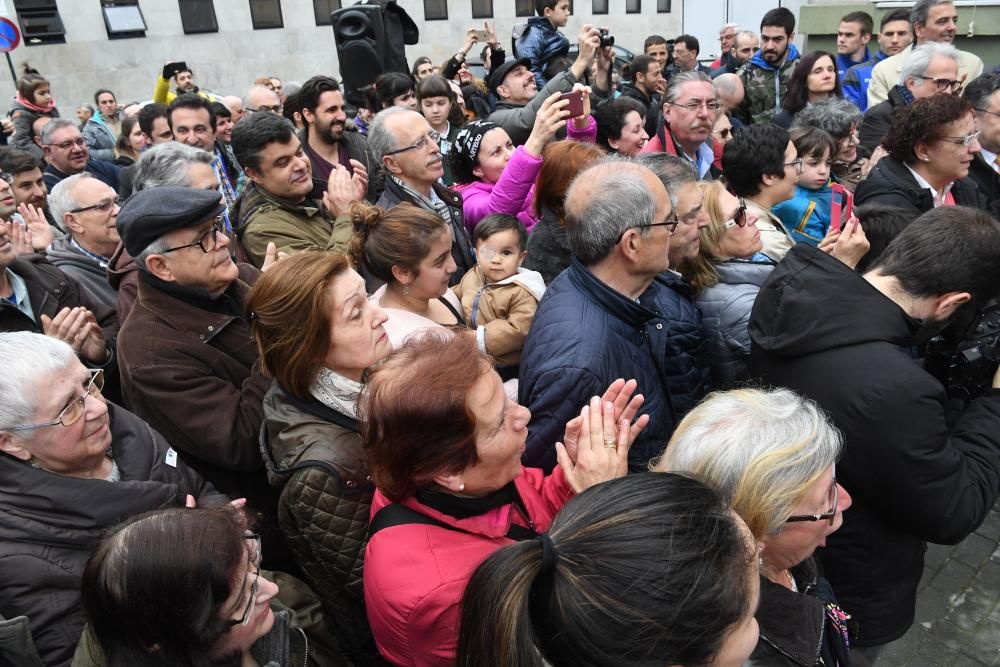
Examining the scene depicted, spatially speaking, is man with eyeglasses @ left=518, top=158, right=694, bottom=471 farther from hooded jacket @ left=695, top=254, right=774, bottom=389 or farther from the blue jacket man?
the blue jacket man

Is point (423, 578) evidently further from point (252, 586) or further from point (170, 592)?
point (170, 592)

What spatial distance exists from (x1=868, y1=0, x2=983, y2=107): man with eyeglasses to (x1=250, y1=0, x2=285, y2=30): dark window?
59.1ft

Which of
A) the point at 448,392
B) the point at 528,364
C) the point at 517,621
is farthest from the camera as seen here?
the point at 528,364

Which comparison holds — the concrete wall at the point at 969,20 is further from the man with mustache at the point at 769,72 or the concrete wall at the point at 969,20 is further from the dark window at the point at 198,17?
the dark window at the point at 198,17

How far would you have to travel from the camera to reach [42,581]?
1742 millimetres

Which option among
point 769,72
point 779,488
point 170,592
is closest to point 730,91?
point 769,72

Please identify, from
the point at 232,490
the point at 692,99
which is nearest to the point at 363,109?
the point at 692,99

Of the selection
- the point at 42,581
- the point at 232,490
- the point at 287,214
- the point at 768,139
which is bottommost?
the point at 232,490

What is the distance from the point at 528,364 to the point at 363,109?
5814mm

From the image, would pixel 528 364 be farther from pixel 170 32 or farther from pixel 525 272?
pixel 170 32

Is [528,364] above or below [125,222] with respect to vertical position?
below

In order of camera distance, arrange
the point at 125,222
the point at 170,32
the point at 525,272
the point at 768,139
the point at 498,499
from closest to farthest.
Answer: the point at 498,499
the point at 125,222
the point at 525,272
the point at 768,139
the point at 170,32

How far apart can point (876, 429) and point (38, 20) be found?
2099 centimetres

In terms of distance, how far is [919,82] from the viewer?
5.12 meters
